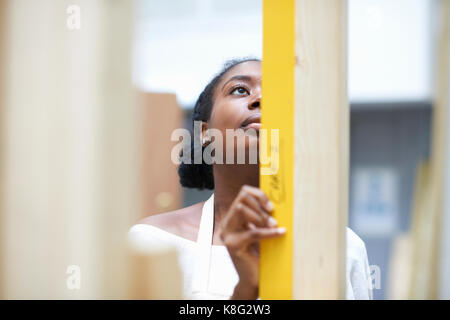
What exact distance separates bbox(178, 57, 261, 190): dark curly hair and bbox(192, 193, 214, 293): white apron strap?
0.05m

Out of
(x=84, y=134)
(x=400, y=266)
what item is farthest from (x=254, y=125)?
(x=400, y=266)

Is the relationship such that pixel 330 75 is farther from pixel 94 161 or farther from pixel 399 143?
pixel 399 143

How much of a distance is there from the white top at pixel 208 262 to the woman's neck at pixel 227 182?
0.02m

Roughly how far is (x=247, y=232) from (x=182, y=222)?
227 millimetres

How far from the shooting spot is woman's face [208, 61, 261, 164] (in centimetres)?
113

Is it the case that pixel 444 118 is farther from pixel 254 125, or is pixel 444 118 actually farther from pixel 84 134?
pixel 84 134

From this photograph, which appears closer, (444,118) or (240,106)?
(240,106)

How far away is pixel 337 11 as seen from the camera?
38.9 inches

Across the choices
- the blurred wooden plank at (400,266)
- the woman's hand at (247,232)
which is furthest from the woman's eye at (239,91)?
the blurred wooden plank at (400,266)

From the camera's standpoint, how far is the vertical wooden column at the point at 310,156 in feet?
3.18

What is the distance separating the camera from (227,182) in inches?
46.2

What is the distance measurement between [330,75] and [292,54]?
8 cm
